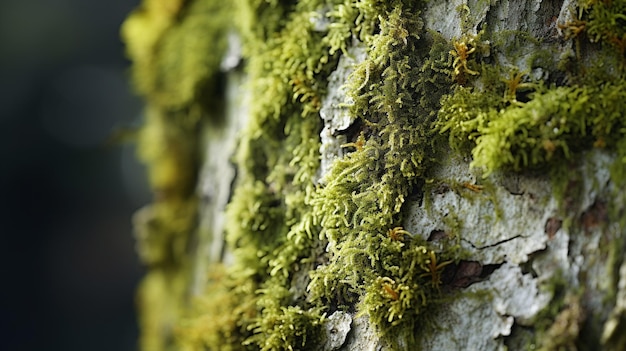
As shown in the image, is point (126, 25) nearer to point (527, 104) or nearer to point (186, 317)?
point (186, 317)

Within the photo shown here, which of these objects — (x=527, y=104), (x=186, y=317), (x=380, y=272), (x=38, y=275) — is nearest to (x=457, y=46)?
(x=527, y=104)

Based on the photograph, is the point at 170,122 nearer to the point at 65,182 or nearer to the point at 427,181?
the point at 427,181

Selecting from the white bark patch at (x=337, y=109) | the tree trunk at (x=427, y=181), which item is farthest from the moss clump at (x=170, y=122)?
the white bark patch at (x=337, y=109)

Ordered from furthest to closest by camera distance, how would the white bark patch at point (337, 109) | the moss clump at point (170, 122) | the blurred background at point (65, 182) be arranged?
1. the blurred background at point (65, 182)
2. the moss clump at point (170, 122)
3. the white bark patch at point (337, 109)

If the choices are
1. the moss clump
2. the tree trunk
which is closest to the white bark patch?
the tree trunk

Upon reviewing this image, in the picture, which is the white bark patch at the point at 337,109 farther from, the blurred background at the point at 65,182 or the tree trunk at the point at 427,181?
the blurred background at the point at 65,182

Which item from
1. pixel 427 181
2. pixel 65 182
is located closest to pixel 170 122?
pixel 427 181
